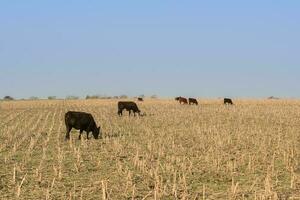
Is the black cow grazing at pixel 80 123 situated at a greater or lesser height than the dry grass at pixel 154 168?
greater

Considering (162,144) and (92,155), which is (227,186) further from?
(162,144)

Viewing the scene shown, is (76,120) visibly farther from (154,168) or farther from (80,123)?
(154,168)

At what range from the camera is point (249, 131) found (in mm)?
24703

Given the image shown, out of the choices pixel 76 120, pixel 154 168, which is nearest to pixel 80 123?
Answer: pixel 76 120

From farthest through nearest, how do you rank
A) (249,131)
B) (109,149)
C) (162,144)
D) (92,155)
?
(249,131) < (162,144) < (109,149) < (92,155)

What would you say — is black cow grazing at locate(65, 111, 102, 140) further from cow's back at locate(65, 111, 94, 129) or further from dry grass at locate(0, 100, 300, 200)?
dry grass at locate(0, 100, 300, 200)

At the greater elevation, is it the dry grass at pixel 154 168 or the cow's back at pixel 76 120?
the cow's back at pixel 76 120

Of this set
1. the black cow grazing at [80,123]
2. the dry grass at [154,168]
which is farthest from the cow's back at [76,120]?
the dry grass at [154,168]

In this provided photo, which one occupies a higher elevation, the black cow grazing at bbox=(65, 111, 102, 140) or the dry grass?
the black cow grazing at bbox=(65, 111, 102, 140)

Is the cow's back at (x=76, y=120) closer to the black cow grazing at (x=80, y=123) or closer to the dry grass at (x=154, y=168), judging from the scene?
the black cow grazing at (x=80, y=123)

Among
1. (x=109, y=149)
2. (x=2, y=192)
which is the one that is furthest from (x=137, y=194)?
(x=109, y=149)

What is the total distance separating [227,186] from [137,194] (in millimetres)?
2150

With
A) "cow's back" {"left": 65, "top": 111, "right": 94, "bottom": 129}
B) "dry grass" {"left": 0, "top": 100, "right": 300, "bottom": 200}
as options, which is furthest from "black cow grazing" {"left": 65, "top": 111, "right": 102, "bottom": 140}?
"dry grass" {"left": 0, "top": 100, "right": 300, "bottom": 200}

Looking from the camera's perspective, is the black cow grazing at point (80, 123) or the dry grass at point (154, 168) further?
the black cow grazing at point (80, 123)
